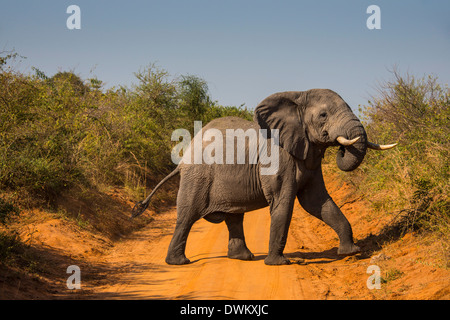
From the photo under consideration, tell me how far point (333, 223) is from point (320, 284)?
163 cm

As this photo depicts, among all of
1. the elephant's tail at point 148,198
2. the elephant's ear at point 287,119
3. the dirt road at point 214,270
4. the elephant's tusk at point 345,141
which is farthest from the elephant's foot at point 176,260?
the elephant's tusk at point 345,141

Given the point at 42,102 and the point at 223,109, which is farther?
the point at 223,109

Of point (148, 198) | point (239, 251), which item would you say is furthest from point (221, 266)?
point (148, 198)

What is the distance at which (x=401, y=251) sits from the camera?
7.54 metres

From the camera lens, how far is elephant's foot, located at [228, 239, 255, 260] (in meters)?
8.35

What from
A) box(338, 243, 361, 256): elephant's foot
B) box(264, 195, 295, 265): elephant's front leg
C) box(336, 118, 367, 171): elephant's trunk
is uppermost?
box(336, 118, 367, 171): elephant's trunk

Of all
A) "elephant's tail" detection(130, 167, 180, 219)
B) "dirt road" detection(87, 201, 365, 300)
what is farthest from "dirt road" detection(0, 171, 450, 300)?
"elephant's tail" detection(130, 167, 180, 219)

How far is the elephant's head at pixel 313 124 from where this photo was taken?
7.61 m

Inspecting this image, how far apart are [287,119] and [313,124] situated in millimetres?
438

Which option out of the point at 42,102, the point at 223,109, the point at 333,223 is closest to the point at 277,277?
the point at 333,223

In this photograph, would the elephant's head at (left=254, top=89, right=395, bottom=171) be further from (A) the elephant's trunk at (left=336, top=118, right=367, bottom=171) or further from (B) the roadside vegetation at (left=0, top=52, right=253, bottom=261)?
(B) the roadside vegetation at (left=0, top=52, right=253, bottom=261)

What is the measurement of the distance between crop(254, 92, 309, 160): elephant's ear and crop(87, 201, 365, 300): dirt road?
1.85 meters

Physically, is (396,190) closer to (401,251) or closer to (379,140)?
(401,251)

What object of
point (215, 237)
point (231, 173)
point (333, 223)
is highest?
point (231, 173)
